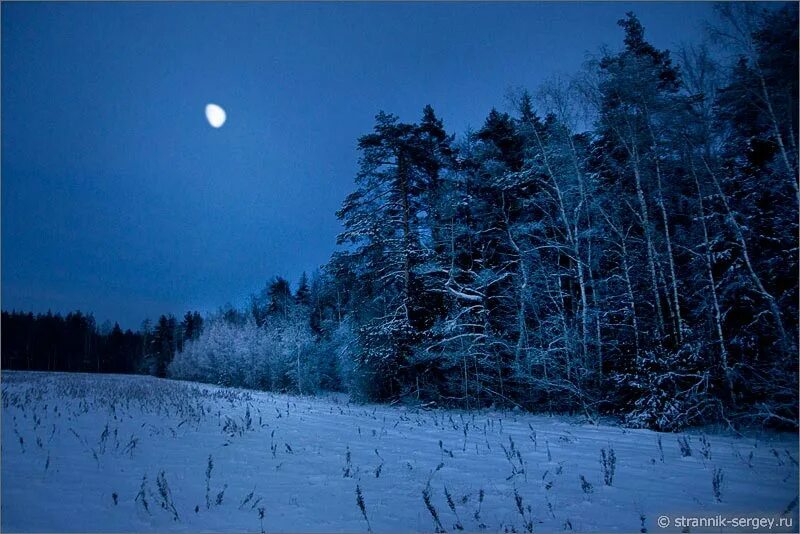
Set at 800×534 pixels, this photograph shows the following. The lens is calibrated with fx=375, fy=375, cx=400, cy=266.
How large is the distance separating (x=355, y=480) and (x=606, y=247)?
15.1 meters

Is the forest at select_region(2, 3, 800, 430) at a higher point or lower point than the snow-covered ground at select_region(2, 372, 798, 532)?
higher

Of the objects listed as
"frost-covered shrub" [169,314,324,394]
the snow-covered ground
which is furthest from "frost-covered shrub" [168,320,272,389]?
the snow-covered ground

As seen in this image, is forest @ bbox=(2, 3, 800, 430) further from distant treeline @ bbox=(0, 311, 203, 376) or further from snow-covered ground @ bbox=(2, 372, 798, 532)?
distant treeline @ bbox=(0, 311, 203, 376)

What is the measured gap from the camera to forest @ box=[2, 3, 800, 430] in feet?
32.3

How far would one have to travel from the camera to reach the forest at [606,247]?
9844 millimetres

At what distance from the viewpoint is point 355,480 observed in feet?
17.1

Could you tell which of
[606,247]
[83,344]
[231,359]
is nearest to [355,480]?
[606,247]

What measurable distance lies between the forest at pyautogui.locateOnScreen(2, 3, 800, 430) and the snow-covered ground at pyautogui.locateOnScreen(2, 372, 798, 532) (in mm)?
2882

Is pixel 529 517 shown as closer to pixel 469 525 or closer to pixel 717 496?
pixel 469 525

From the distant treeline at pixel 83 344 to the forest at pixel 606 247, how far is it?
68.5m

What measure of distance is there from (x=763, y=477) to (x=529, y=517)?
159 inches

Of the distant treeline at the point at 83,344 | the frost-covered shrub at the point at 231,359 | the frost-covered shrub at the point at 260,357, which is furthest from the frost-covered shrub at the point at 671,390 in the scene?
the distant treeline at the point at 83,344

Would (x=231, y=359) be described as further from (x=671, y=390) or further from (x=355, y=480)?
(x=355, y=480)

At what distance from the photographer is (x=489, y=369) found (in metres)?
17.2
